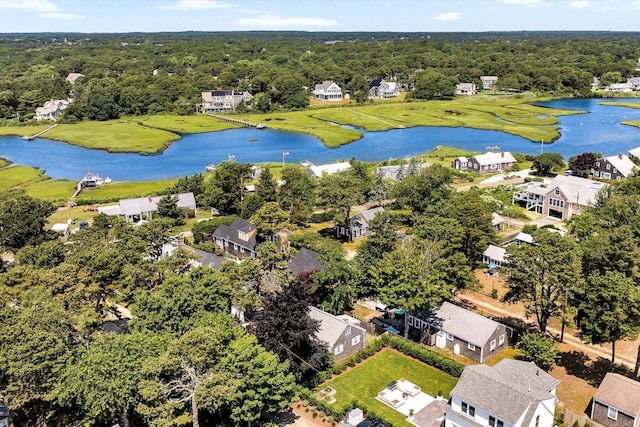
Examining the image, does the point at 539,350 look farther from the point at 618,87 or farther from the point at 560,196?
the point at 618,87

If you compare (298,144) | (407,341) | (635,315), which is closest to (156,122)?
(298,144)

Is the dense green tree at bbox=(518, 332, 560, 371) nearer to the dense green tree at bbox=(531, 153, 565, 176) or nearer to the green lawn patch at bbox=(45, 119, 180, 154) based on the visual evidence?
the dense green tree at bbox=(531, 153, 565, 176)

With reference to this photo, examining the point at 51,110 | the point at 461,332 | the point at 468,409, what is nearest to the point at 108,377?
the point at 468,409

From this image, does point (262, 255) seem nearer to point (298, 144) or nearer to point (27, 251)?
point (27, 251)

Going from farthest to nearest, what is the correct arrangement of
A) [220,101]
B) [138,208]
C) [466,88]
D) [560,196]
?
[466,88] → [220,101] → [138,208] → [560,196]

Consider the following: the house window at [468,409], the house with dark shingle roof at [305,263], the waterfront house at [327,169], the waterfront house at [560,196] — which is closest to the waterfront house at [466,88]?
the waterfront house at [327,169]

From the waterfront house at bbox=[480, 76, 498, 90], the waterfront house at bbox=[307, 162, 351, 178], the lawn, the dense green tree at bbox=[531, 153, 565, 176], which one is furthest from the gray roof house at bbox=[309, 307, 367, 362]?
the waterfront house at bbox=[480, 76, 498, 90]
